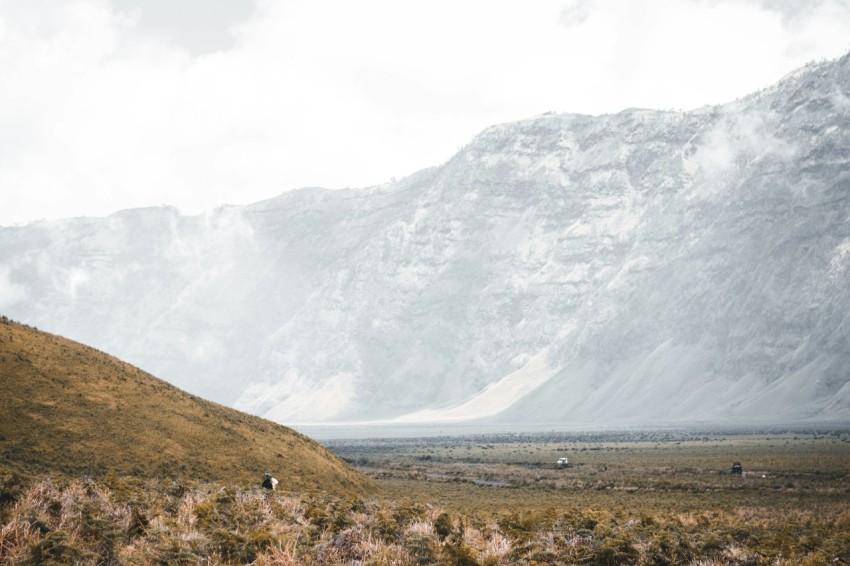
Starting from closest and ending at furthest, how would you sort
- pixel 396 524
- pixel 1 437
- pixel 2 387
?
1. pixel 396 524
2. pixel 1 437
3. pixel 2 387

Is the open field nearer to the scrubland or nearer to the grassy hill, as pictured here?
the grassy hill

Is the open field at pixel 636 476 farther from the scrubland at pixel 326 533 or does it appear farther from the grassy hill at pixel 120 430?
the scrubland at pixel 326 533

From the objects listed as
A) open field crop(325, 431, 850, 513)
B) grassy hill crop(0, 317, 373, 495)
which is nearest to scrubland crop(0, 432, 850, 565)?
grassy hill crop(0, 317, 373, 495)

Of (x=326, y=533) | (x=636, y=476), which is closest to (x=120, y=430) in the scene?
(x=326, y=533)

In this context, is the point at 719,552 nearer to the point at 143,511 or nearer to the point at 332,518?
the point at 332,518

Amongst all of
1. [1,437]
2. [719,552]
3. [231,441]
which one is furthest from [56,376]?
[719,552]

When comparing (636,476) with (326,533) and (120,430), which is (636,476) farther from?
(326,533)

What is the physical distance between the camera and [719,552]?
62.0ft

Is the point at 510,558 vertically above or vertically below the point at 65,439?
below

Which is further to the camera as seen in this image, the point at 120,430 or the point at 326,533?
the point at 120,430

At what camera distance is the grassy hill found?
36.9m

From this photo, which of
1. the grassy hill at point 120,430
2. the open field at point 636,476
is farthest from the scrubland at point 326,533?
the open field at point 636,476

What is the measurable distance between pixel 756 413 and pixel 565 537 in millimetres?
181538

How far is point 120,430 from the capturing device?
133 ft
